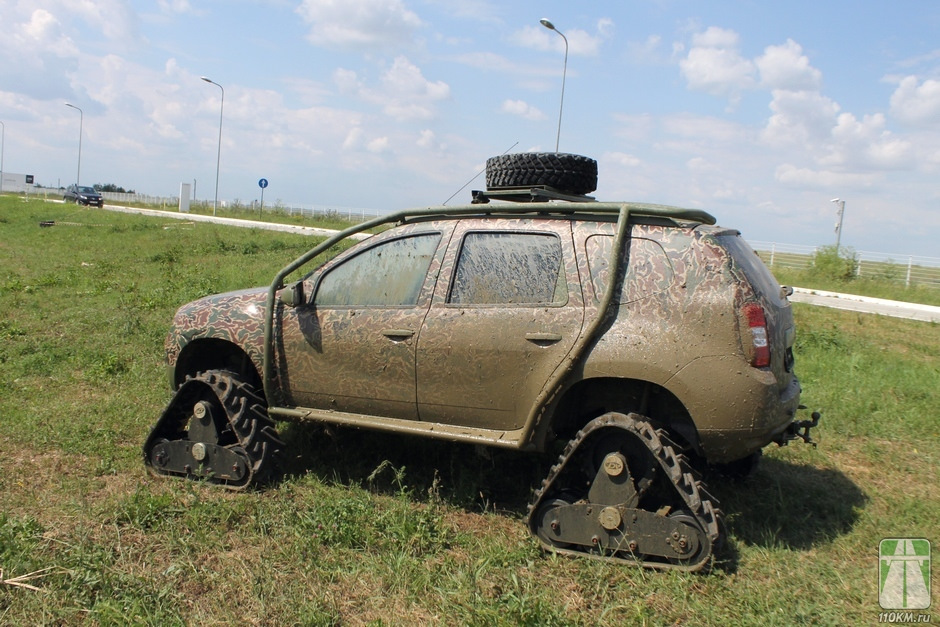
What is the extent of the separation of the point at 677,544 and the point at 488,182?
2727mm

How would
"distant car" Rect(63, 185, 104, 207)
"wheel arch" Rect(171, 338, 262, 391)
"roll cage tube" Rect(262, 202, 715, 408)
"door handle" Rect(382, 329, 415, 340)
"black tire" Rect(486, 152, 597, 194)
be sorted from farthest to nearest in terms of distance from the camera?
"distant car" Rect(63, 185, 104, 207)
"wheel arch" Rect(171, 338, 262, 391)
"black tire" Rect(486, 152, 597, 194)
"door handle" Rect(382, 329, 415, 340)
"roll cage tube" Rect(262, 202, 715, 408)

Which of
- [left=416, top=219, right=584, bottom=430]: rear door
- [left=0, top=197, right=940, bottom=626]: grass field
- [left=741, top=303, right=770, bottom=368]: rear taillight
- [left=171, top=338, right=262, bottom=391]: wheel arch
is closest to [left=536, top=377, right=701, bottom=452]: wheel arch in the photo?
[left=416, top=219, right=584, bottom=430]: rear door

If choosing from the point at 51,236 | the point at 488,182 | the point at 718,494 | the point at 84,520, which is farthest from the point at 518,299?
the point at 51,236

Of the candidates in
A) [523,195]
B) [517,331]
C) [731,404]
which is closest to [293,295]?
[517,331]

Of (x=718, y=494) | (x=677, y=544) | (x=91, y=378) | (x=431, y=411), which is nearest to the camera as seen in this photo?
(x=677, y=544)

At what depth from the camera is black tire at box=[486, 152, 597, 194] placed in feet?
16.9

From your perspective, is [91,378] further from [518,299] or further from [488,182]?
[518,299]

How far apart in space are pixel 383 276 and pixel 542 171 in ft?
4.28

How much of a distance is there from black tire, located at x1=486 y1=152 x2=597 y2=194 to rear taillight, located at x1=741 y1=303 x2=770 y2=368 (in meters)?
1.82

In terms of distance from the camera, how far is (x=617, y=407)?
13.9ft

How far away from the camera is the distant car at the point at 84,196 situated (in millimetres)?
46625

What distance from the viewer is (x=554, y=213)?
14.5 ft

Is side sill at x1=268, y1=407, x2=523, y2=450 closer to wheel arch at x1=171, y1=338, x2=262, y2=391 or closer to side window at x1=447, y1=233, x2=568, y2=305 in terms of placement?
wheel arch at x1=171, y1=338, x2=262, y2=391

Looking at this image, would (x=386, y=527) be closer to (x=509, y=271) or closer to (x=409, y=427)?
(x=409, y=427)
